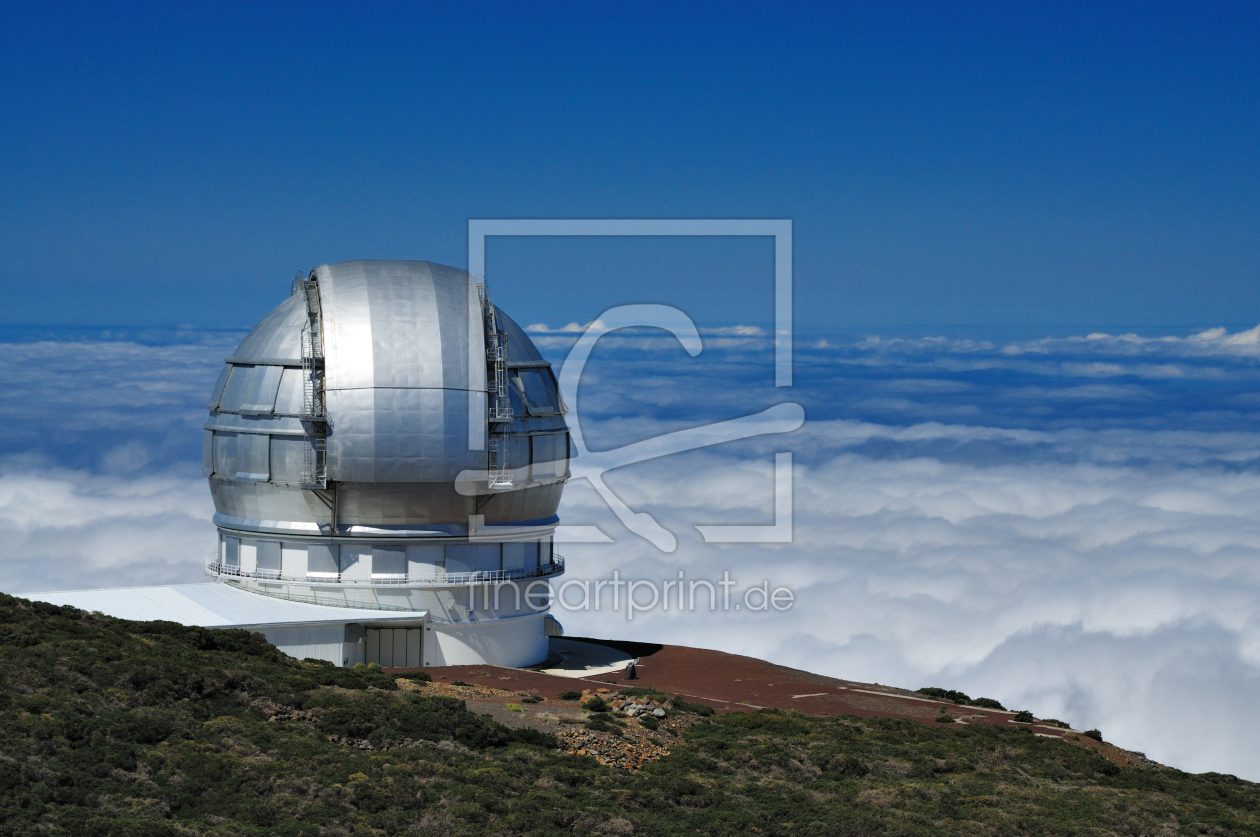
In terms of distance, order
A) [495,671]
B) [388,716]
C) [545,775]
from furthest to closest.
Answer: [495,671]
[388,716]
[545,775]

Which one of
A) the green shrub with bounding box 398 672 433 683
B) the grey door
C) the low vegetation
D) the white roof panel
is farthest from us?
the grey door

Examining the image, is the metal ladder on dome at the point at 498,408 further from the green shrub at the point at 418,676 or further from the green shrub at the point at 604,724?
the green shrub at the point at 604,724

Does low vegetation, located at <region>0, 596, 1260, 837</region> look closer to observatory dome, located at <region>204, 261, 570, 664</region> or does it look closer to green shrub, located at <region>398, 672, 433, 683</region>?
green shrub, located at <region>398, 672, 433, 683</region>

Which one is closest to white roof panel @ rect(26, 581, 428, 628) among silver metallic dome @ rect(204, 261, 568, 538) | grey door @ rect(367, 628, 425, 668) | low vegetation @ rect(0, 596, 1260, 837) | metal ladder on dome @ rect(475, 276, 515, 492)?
grey door @ rect(367, 628, 425, 668)

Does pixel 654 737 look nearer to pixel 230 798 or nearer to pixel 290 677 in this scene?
pixel 290 677

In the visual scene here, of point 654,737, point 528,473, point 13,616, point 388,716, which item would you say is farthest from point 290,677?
point 528,473

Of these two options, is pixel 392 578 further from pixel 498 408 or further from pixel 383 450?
pixel 498 408

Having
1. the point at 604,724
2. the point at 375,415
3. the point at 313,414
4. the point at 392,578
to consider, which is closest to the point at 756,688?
the point at 604,724
